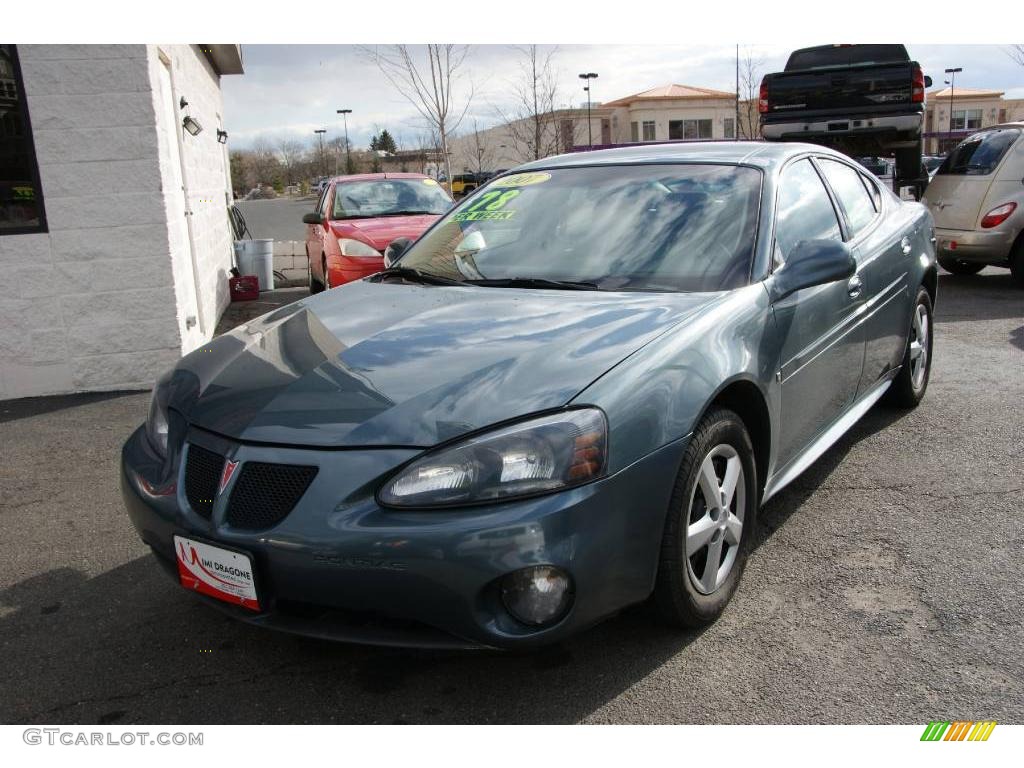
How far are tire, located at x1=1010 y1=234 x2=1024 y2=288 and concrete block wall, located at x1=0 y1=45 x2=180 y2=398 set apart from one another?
8.47 m

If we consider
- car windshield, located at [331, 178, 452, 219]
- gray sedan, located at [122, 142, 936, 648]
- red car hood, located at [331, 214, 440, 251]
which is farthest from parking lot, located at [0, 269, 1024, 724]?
car windshield, located at [331, 178, 452, 219]

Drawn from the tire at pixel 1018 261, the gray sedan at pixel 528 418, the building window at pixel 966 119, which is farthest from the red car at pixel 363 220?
the building window at pixel 966 119

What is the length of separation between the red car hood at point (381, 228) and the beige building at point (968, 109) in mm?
70408

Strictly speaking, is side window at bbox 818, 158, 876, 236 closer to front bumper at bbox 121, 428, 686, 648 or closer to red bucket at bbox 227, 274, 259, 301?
front bumper at bbox 121, 428, 686, 648

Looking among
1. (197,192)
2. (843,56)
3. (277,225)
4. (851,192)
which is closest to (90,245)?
(197,192)

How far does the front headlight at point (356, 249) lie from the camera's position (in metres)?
9.03

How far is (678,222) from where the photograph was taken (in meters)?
3.40

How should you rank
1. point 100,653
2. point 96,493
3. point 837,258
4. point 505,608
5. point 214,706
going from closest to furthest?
point 505,608 → point 214,706 → point 100,653 → point 837,258 → point 96,493

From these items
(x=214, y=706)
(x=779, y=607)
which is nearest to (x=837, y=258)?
(x=779, y=607)

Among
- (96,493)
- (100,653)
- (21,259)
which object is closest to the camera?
(100,653)

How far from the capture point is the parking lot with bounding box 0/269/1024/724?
2.49 metres

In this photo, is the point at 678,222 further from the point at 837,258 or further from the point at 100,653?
the point at 100,653

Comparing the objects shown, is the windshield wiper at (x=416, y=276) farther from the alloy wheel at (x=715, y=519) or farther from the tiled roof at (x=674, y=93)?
the tiled roof at (x=674, y=93)
